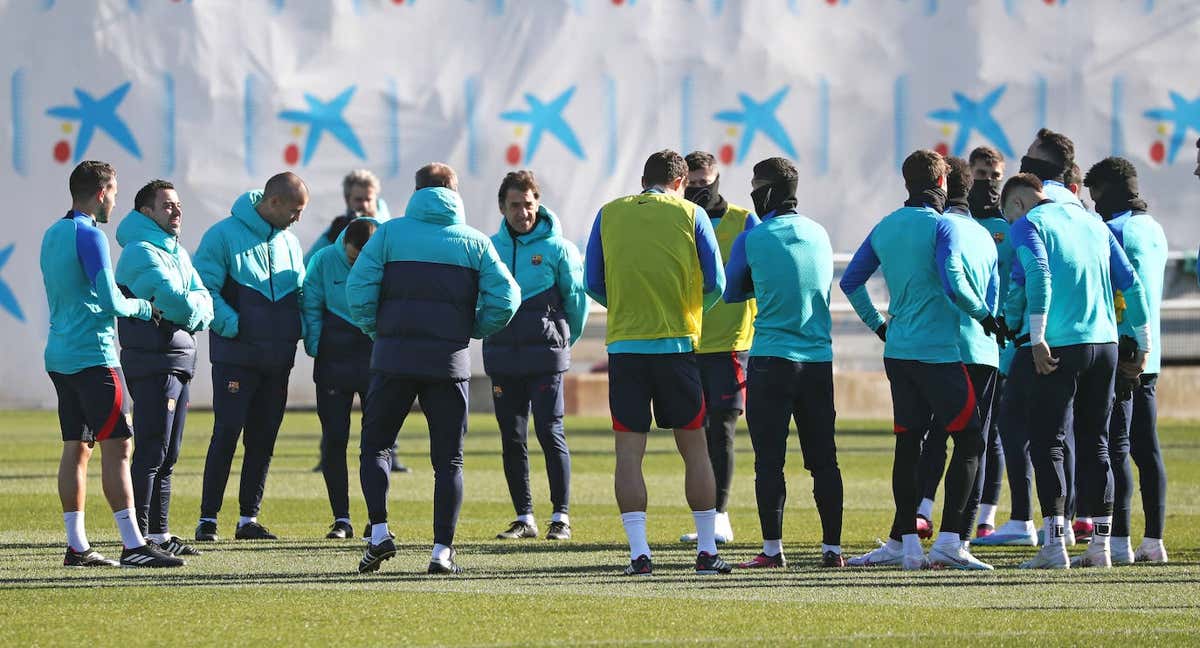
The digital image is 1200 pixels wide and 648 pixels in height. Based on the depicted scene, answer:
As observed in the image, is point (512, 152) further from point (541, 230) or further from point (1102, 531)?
point (1102, 531)

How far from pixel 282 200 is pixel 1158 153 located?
16621 mm

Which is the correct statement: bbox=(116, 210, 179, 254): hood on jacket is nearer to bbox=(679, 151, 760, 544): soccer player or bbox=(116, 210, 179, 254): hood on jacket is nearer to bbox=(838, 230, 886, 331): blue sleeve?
bbox=(679, 151, 760, 544): soccer player

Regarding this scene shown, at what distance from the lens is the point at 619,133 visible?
965 inches

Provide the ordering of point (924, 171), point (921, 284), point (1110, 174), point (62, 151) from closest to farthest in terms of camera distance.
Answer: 1. point (921, 284)
2. point (924, 171)
3. point (1110, 174)
4. point (62, 151)

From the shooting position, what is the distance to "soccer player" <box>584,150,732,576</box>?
358 inches

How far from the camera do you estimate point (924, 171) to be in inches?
373

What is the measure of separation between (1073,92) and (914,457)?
53.5 ft

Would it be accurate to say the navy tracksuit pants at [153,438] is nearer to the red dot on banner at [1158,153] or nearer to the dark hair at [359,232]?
the dark hair at [359,232]

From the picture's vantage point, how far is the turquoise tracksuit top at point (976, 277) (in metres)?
9.37

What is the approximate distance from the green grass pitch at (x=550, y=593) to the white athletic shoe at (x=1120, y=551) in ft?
0.88

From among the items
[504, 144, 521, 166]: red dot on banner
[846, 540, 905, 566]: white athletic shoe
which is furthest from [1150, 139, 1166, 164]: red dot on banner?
[846, 540, 905, 566]: white athletic shoe

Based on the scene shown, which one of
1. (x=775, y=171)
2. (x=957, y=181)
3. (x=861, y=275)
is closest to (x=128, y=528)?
(x=775, y=171)

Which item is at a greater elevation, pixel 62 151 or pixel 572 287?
pixel 62 151

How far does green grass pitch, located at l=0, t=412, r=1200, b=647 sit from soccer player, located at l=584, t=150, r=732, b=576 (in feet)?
1.15
